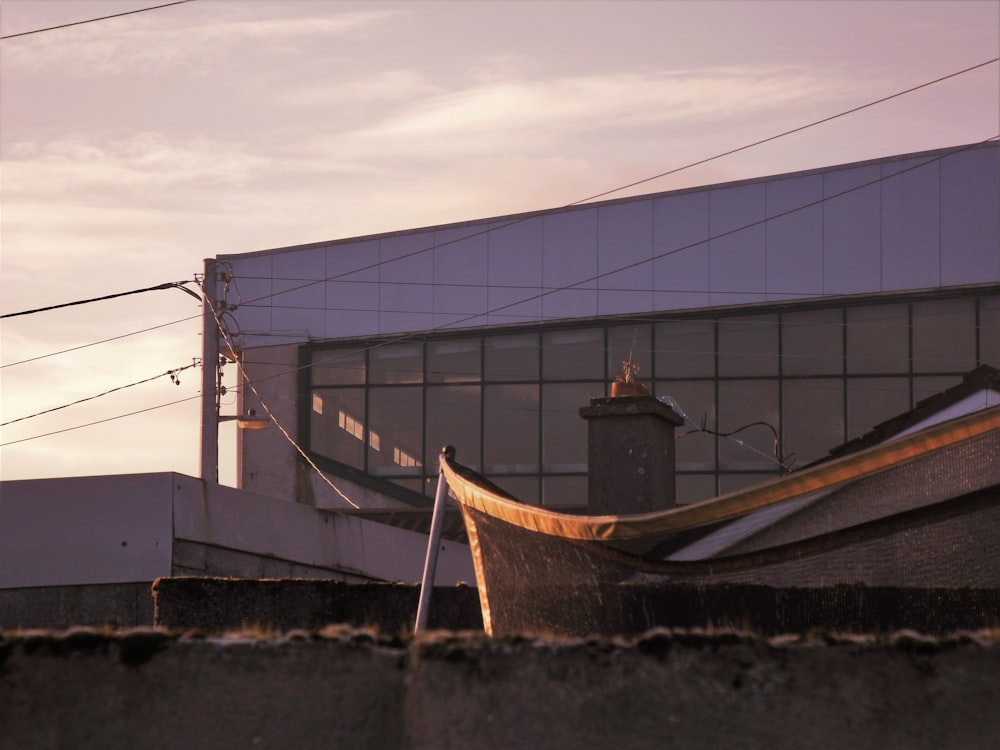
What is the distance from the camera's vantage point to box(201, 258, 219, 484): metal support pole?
87.4 ft

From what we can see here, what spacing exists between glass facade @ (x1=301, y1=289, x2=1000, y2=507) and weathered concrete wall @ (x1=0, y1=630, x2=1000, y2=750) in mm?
25481

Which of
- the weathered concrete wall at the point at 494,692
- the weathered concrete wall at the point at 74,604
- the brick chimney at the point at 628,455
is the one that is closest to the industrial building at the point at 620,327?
the weathered concrete wall at the point at 74,604

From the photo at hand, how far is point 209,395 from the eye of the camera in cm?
2733

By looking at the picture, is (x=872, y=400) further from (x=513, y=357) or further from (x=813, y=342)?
(x=513, y=357)

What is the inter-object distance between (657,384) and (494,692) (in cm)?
2859

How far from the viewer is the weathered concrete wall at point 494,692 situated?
3.62 meters

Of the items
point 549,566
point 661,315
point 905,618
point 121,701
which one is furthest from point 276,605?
point 661,315

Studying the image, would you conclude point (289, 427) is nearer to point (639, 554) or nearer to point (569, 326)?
point (569, 326)

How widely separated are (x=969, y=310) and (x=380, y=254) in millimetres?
13108

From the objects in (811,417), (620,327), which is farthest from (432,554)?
(620,327)

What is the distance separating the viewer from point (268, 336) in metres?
35.3

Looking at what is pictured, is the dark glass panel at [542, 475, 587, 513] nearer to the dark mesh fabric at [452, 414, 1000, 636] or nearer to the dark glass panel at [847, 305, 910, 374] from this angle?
the dark glass panel at [847, 305, 910, 374]

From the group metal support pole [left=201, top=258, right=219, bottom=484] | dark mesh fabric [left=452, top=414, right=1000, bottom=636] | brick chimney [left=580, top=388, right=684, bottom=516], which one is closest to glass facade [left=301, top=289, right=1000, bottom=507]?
metal support pole [left=201, top=258, right=219, bottom=484]

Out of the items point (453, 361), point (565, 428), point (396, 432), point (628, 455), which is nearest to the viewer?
point (628, 455)
